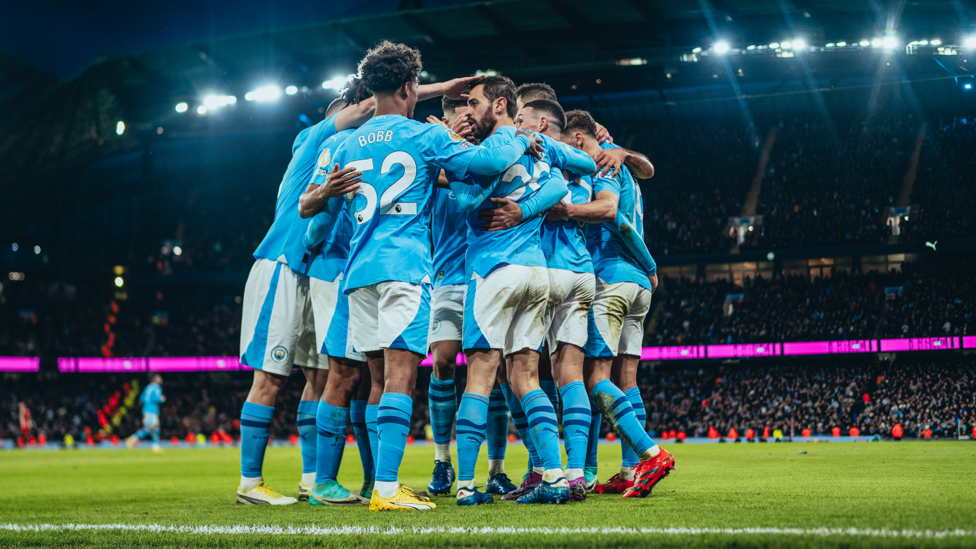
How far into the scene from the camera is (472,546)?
8.46 feet

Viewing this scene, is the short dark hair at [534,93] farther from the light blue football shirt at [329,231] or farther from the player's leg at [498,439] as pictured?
the player's leg at [498,439]

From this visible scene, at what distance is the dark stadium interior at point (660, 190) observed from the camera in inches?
933

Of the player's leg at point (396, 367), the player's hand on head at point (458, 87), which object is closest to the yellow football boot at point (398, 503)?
the player's leg at point (396, 367)

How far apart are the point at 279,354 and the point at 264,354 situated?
93mm

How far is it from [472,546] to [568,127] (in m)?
3.59

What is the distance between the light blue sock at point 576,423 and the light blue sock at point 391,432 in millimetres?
974

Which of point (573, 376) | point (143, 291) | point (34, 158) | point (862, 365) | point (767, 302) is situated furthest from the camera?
point (143, 291)

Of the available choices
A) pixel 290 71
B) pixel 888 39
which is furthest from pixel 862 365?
pixel 290 71

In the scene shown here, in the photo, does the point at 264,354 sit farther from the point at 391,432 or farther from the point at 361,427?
the point at 391,432

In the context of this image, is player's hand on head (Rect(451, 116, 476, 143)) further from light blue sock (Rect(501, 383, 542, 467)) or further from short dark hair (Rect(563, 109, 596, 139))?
light blue sock (Rect(501, 383, 542, 467))

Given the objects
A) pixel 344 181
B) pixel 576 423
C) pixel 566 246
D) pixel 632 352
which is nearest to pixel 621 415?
pixel 576 423

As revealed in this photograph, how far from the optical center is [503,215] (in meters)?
4.23

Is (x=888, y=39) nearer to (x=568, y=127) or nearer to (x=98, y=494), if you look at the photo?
(x=568, y=127)

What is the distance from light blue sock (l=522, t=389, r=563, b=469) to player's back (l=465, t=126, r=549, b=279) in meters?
0.74
